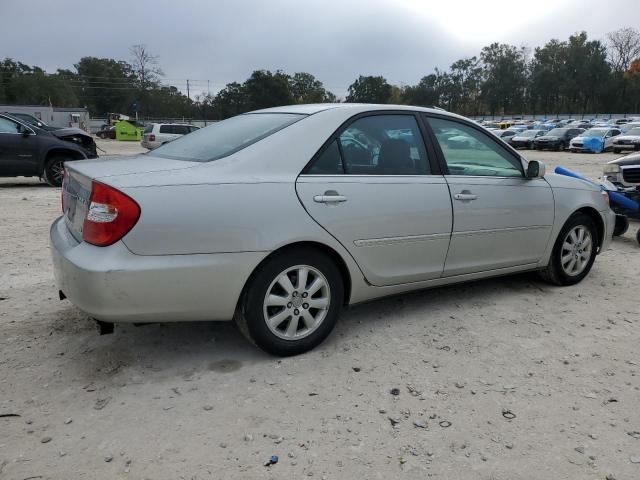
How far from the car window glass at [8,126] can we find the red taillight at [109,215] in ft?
31.4

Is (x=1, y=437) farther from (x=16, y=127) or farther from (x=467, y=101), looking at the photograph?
(x=467, y=101)

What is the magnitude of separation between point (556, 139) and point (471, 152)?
33072 mm

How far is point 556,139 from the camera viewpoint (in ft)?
110

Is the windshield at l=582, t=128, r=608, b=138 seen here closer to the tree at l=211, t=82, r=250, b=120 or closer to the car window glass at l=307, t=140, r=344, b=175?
the car window glass at l=307, t=140, r=344, b=175

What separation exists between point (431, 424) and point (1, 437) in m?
2.04

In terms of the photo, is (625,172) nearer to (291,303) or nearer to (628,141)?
(291,303)

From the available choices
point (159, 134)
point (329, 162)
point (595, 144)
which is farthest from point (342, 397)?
point (595, 144)

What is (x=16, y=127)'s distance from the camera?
423 inches

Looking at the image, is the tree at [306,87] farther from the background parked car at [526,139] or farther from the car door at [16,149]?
the car door at [16,149]

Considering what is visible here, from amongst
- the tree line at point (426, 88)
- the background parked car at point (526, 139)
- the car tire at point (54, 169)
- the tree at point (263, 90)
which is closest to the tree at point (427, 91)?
the tree line at point (426, 88)

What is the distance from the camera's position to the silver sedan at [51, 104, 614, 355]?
2.73 meters

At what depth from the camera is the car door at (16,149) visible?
10531 millimetres

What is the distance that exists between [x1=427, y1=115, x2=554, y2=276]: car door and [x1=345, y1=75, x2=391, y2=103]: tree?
3358 inches

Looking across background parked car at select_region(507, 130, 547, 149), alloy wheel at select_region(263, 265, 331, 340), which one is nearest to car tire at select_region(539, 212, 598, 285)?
alloy wheel at select_region(263, 265, 331, 340)
